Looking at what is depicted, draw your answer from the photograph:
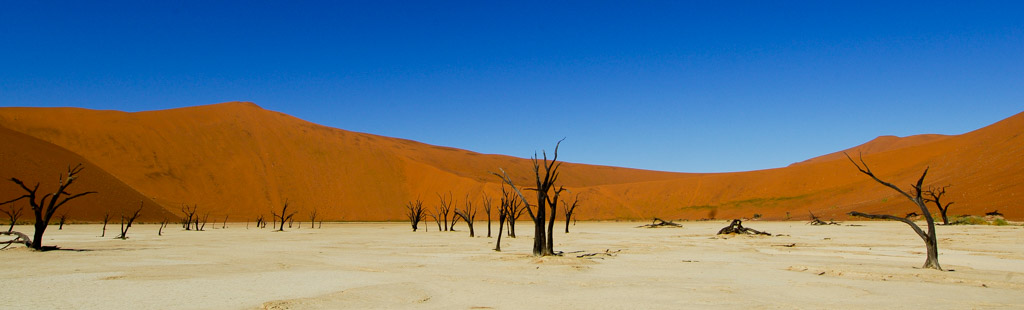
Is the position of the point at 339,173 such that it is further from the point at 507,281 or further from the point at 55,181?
the point at 507,281

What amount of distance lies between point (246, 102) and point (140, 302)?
325 ft

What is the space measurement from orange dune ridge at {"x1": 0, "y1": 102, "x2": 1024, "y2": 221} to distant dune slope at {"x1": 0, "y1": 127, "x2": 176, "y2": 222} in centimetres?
22

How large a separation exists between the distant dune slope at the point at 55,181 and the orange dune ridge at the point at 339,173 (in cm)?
22

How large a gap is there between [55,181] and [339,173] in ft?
109

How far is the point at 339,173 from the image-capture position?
258ft

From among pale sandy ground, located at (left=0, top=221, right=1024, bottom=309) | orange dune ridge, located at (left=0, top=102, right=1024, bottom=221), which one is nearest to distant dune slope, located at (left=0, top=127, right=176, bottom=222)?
orange dune ridge, located at (left=0, top=102, right=1024, bottom=221)

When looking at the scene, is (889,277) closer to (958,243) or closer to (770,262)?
(770,262)

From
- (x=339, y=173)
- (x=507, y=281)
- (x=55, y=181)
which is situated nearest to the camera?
(x=507, y=281)

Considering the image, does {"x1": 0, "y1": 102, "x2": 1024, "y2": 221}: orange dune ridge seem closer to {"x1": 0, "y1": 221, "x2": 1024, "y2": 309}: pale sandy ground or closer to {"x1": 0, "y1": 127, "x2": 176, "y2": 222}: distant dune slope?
{"x1": 0, "y1": 127, "x2": 176, "y2": 222}: distant dune slope

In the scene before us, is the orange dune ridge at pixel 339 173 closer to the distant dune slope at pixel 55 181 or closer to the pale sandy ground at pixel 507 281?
the distant dune slope at pixel 55 181

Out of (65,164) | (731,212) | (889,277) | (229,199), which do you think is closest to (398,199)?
(229,199)

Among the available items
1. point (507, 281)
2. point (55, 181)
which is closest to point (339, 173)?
point (55, 181)

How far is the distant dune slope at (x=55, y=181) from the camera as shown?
1816 inches

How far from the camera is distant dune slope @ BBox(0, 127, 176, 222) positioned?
46125 millimetres
